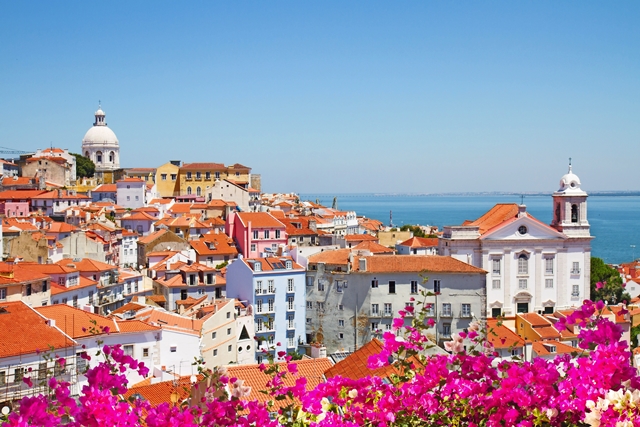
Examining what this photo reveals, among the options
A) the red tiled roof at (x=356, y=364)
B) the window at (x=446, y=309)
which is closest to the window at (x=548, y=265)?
the window at (x=446, y=309)

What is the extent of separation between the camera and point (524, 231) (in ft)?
134

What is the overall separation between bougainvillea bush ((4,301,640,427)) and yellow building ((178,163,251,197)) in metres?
73.7

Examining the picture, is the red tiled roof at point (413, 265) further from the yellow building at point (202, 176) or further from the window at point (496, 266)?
the yellow building at point (202, 176)

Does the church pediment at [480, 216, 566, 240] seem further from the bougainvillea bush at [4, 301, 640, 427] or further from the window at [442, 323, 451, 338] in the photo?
the bougainvillea bush at [4, 301, 640, 427]

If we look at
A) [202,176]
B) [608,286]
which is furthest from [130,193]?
[608,286]

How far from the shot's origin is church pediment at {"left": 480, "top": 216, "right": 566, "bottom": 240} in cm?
4028

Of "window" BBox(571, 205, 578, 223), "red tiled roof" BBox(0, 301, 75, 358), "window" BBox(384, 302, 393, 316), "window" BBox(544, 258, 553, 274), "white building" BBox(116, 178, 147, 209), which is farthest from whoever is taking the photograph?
"white building" BBox(116, 178, 147, 209)

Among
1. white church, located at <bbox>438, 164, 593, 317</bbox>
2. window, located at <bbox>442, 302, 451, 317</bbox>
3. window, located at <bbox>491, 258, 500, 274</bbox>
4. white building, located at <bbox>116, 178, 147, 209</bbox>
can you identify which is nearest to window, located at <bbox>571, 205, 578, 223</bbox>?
white church, located at <bbox>438, 164, 593, 317</bbox>

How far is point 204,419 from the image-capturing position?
13.9 feet

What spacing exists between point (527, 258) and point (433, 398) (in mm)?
37861

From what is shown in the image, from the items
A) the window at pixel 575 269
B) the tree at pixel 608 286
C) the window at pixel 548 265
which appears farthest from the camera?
the tree at pixel 608 286

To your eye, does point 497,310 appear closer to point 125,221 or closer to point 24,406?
point 125,221

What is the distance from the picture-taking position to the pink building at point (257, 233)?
48.4 metres

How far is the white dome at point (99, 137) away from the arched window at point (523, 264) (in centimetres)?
6426
